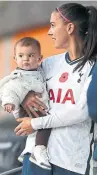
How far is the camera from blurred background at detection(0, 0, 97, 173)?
136cm

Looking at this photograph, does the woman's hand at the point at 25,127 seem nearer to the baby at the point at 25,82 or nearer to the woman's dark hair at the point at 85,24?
the baby at the point at 25,82

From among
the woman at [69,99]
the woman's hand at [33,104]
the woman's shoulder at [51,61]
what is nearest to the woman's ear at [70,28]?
the woman at [69,99]

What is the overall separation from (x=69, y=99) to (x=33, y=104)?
0.49ft

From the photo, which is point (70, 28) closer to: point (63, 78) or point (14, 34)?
point (63, 78)

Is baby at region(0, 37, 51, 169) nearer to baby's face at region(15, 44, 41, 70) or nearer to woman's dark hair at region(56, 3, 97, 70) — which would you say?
baby's face at region(15, 44, 41, 70)

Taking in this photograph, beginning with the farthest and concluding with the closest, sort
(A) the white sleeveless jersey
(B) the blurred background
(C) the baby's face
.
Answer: (B) the blurred background
(C) the baby's face
(A) the white sleeveless jersey

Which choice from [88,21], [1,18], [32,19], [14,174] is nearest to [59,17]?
[88,21]

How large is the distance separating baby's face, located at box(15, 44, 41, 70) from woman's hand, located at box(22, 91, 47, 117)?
0.10m

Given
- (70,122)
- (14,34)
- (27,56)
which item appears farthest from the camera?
(14,34)

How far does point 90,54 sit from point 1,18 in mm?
522

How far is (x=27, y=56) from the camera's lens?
1.18 meters

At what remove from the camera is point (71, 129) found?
111 cm

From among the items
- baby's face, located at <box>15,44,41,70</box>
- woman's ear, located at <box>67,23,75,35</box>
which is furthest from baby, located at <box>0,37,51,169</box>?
woman's ear, located at <box>67,23,75,35</box>

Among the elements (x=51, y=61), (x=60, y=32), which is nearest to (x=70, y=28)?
(x=60, y=32)
